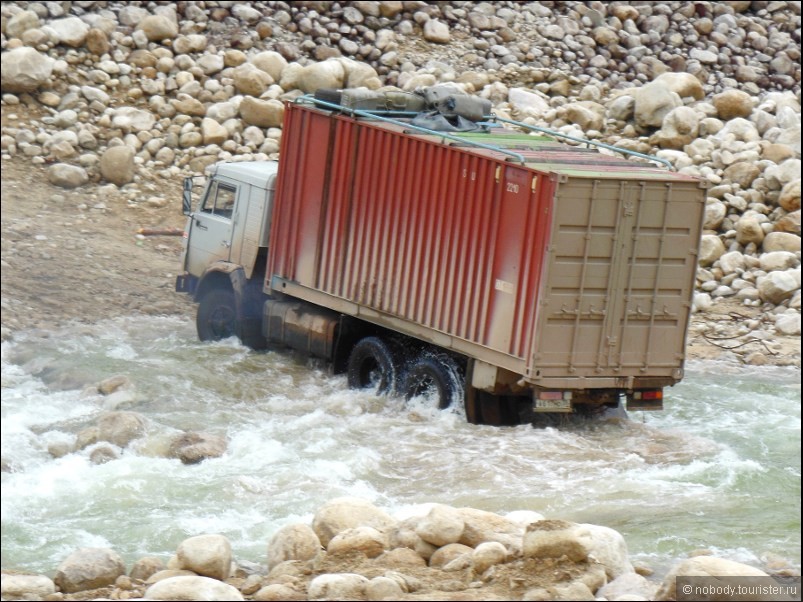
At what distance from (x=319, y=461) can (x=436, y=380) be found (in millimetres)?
1961

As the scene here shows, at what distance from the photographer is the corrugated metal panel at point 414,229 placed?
12914 mm

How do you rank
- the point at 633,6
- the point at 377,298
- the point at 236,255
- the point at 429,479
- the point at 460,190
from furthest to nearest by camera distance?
the point at 633,6
the point at 236,255
the point at 377,298
the point at 460,190
the point at 429,479

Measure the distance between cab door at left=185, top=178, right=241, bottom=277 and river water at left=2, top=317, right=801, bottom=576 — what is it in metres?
1.16

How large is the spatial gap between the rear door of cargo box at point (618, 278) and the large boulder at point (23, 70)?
523 inches

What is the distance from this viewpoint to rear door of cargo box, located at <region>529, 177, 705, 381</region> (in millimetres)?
12617

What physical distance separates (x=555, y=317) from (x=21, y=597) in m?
5.89

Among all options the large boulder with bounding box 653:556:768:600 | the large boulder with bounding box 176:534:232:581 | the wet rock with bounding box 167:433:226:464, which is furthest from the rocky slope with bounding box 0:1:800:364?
the large boulder with bounding box 176:534:232:581

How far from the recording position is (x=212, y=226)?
16562 mm

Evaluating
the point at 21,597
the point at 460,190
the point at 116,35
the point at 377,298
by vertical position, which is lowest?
the point at 21,597

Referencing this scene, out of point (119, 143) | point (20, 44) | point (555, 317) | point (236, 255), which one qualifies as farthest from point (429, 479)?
point (20, 44)

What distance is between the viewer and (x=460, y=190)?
44.3 feet

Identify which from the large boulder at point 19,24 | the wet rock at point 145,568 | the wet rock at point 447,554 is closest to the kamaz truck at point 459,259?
the wet rock at point 447,554

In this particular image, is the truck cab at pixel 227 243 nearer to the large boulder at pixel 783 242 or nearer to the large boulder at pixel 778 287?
the large boulder at pixel 778 287

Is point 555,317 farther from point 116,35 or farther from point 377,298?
point 116,35
